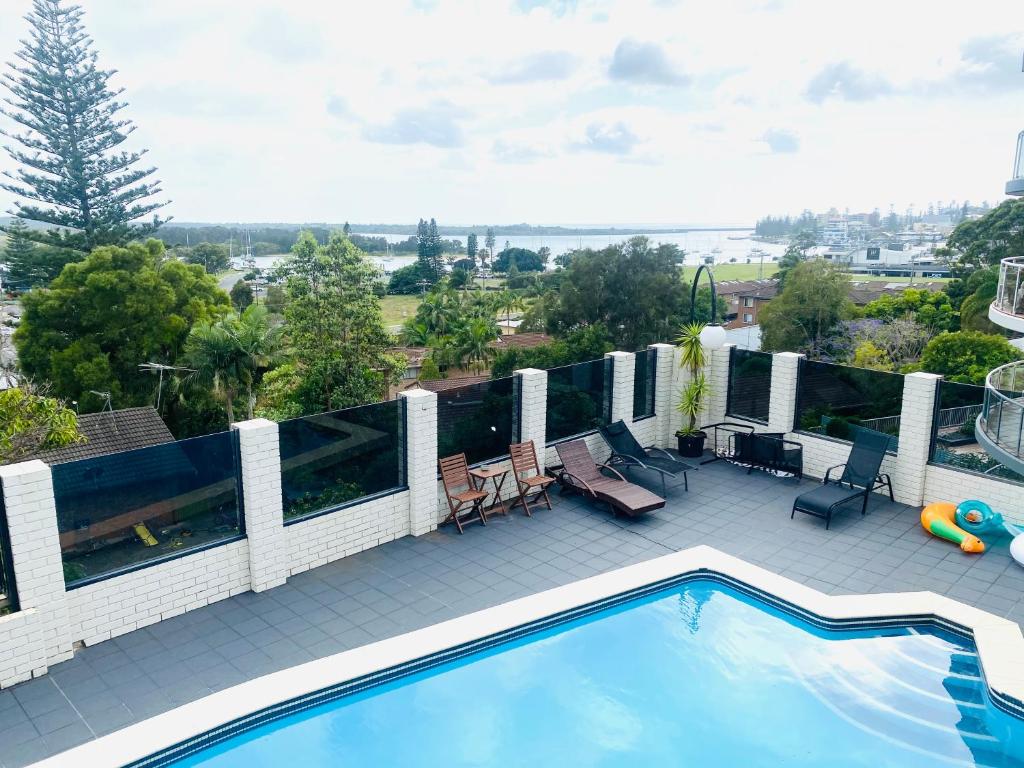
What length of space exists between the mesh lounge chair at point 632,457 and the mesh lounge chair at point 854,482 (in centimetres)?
168

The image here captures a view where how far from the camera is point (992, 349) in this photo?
66.7 feet

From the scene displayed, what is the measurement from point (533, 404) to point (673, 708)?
178 inches

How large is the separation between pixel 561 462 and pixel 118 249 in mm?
20483

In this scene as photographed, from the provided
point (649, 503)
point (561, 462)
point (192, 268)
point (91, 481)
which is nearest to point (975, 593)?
point (649, 503)

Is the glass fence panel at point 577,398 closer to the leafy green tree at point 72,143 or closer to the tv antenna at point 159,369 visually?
the tv antenna at point 159,369

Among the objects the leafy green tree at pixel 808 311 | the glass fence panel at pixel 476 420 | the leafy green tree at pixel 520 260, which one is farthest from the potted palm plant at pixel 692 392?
the leafy green tree at pixel 520 260

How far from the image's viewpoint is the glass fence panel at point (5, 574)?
5652mm

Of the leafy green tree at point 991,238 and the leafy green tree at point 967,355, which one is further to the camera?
the leafy green tree at point 991,238

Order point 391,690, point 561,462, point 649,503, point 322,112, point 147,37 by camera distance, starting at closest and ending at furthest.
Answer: point 391,690
point 649,503
point 561,462
point 147,37
point 322,112

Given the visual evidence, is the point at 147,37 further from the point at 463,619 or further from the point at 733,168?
the point at 733,168

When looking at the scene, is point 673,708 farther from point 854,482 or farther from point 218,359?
point 218,359

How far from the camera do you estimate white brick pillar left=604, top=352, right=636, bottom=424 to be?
10.9 m

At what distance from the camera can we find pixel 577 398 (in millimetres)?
10578

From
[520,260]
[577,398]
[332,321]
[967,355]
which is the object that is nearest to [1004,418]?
[577,398]
